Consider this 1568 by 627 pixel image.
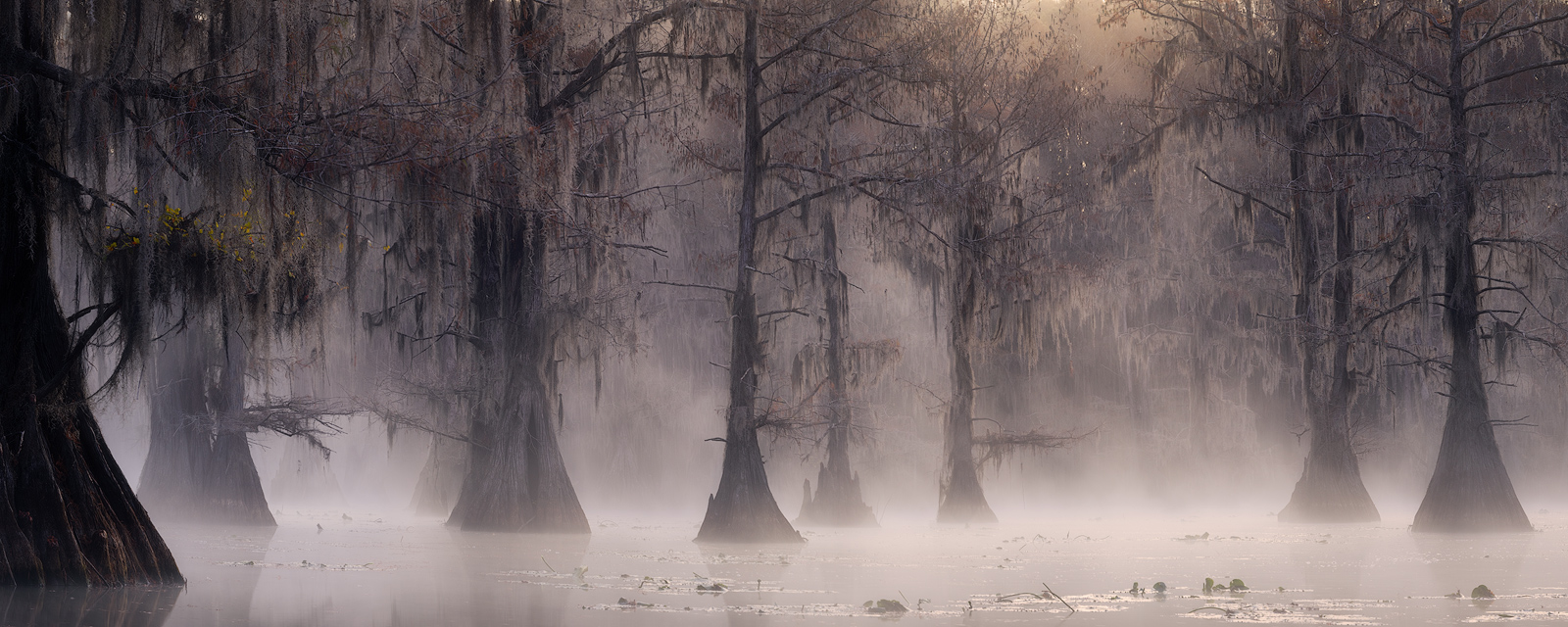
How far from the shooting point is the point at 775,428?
16.1 m

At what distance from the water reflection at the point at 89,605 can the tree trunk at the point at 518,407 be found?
27.6 ft

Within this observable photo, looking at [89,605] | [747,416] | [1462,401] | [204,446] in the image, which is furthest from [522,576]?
[204,446]

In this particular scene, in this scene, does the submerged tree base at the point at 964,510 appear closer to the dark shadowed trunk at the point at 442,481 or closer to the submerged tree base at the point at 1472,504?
the submerged tree base at the point at 1472,504

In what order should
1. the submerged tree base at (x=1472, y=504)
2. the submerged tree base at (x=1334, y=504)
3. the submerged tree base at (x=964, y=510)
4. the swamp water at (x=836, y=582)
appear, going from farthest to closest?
the submerged tree base at (x=964, y=510)
the submerged tree base at (x=1334, y=504)
the submerged tree base at (x=1472, y=504)
the swamp water at (x=836, y=582)

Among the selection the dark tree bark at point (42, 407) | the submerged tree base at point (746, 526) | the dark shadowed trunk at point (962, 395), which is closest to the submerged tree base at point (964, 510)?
the dark shadowed trunk at point (962, 395)

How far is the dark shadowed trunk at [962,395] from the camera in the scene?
19344 mm

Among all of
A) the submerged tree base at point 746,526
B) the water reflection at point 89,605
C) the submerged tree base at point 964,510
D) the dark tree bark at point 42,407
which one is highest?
the dark tree bark at point 42,407

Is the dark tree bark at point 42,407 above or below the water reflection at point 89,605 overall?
above

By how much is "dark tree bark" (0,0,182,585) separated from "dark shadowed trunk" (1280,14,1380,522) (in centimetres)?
1567

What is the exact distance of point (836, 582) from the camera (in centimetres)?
869

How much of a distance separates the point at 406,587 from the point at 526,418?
854cm

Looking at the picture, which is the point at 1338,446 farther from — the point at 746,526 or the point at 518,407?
the point at 518,407

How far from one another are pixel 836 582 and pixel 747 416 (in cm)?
651

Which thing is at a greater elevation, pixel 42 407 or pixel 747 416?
pixel 42 407
